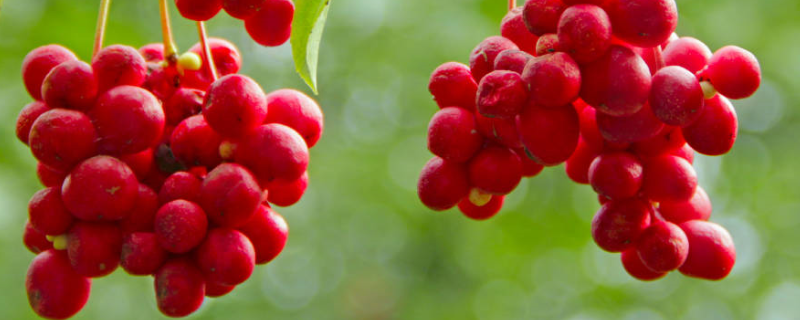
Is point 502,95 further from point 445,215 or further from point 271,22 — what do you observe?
point 445,215

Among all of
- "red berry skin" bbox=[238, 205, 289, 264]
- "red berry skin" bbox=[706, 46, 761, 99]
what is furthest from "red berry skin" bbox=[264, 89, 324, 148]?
"red berry skin" bbox=[706, 46, 761, 99]

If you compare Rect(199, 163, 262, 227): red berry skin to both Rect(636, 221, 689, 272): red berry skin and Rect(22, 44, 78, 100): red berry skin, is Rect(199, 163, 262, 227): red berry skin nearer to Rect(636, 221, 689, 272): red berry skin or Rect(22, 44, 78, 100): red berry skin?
Rect(22, 44, 78, 100): red berry skin

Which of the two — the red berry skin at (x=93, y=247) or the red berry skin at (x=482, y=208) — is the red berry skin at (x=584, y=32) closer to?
the red berry skin at (x=482, y=208)

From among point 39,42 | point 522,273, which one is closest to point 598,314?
point 522,273

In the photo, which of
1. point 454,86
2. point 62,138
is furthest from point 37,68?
point 454,86

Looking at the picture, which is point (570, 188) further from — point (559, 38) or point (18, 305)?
point (559, 38)

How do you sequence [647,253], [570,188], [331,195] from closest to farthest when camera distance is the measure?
[647,253] < [570,188] < [331,195]
